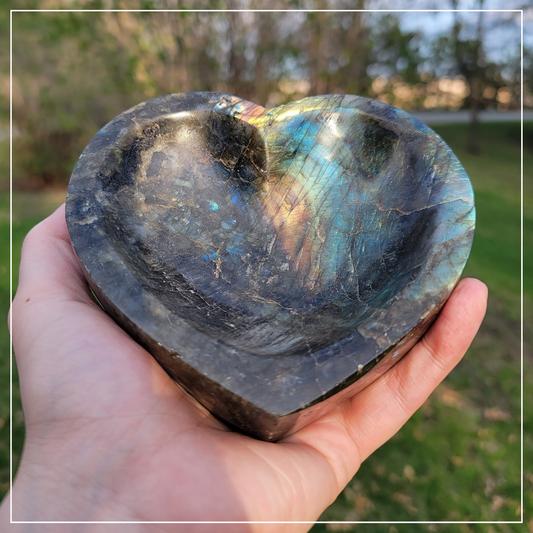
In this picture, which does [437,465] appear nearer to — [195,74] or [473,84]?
[195,74]

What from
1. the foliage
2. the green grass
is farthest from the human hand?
the foliage

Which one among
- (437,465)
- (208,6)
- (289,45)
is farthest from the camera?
(289,45)

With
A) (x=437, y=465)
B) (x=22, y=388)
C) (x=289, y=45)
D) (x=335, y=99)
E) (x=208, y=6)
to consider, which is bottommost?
(x=437, y=465)

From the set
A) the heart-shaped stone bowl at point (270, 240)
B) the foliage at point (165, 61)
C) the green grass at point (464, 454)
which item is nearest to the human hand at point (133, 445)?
the heart-shaped stone bowl at point (270, 240)

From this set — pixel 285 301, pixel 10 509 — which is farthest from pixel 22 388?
pixel 285 301

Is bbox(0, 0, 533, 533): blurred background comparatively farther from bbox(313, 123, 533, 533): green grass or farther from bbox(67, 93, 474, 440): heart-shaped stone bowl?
bbox(67, 93, 474, 440): heart-shaped stone bowl

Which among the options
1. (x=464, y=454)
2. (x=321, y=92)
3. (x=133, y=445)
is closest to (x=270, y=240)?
(x=133, y=445)

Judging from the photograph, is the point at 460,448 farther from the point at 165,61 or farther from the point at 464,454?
the point at 165,61
